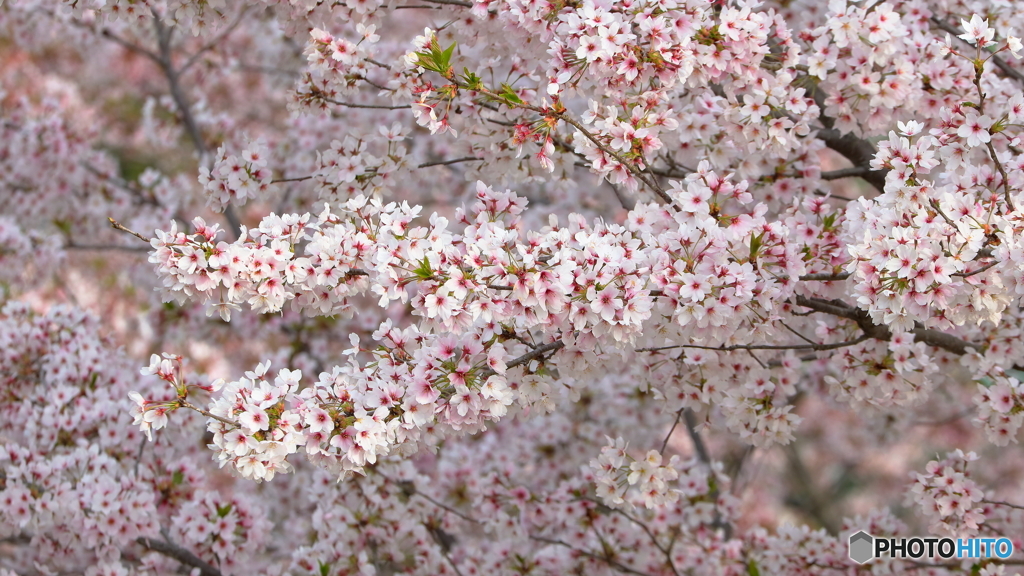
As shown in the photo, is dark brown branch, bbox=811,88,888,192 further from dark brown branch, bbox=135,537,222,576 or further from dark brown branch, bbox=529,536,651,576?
dark brown branch, bbox=135,537,222,576

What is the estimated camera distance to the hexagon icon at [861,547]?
4.47 metres

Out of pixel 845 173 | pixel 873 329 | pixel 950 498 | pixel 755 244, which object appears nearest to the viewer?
pixel 755 244

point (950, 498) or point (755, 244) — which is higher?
point (755, 244)

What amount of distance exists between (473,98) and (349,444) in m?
1.67

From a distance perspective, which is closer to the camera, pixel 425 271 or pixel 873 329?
pixel 425 271

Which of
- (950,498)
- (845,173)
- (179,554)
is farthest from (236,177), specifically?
(950,498)

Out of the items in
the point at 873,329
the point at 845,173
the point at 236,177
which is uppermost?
the point at 845,173

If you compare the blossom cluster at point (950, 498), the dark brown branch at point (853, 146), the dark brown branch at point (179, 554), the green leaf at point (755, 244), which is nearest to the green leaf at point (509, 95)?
the green leaf at point (755, 244)

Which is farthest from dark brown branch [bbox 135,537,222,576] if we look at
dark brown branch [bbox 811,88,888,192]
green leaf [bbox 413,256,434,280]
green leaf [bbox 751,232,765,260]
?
dark brown branch [bbox 811,88,888,192]

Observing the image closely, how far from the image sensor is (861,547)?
451 cm

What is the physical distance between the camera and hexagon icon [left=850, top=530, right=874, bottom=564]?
447 cm

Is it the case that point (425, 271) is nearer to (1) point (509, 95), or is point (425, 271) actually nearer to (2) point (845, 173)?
(1) point (509, 95)

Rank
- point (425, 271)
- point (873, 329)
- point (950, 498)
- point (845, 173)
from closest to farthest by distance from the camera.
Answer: point (425, 271), point (873, 329), point (950, 498), point (845, 173)

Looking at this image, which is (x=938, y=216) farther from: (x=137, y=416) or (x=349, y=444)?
(x=137, y=416)
